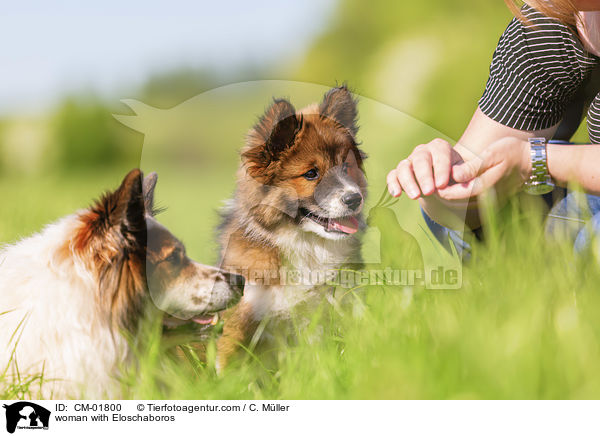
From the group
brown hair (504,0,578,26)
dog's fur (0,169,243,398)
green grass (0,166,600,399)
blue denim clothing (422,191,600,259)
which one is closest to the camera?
green grass (0,166,600,399)

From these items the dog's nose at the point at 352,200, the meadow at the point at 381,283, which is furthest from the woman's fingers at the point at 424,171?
the dog's nose at the point at 352,200

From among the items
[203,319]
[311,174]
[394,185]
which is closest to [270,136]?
[311,174]

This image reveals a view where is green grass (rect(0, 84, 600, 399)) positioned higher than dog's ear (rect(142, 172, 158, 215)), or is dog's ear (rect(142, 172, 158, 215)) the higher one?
dog's ear (rect(142, 172, 158, 215))

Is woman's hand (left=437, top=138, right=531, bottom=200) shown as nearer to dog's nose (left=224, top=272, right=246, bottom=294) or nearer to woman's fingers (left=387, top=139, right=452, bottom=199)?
woman's fingers (left=387, top=139, right=452, bottom=199)

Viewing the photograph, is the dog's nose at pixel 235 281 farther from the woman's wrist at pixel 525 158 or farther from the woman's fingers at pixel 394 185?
the woman's wrist at pixel 525 158

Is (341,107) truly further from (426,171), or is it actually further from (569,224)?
(569,224)

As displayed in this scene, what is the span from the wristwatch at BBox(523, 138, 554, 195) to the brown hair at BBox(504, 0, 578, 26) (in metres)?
0.52

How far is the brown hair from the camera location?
198cm

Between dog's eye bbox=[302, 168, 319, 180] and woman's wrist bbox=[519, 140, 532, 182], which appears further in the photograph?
dog's eye bbox=[302, 168, 319, 180]

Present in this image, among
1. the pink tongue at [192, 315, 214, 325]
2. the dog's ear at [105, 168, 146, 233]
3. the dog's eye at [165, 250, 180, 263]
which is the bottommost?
the pink tongue at [192, 315, 214, 325]

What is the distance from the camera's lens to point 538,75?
2.17 metres

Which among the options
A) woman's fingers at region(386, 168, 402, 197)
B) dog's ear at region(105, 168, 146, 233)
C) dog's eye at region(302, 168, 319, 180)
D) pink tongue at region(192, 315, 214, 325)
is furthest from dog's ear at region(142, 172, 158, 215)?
woman's fingers at region(386, 168, 402, 197)

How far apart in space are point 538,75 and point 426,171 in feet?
2.70
